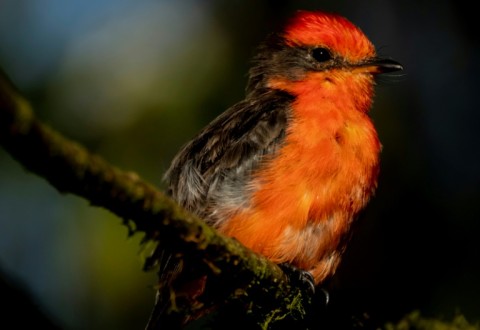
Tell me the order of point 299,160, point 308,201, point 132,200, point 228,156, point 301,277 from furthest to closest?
point 228,156, point 299,160, point 308,201, point 301,277, point 132,200

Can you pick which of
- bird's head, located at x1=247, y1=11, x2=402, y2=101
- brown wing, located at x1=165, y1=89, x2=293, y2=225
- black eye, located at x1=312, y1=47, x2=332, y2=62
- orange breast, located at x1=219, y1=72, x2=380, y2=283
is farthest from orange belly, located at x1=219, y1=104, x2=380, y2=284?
black eye, located at x1=312, y1=47, x2=332, y2=62

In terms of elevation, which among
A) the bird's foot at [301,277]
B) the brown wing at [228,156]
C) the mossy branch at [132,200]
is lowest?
the bird's foot at [301,277]

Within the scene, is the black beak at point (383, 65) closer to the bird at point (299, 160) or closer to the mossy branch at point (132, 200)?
the bird at point (299, 160)

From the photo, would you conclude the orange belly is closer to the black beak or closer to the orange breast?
the orange breast

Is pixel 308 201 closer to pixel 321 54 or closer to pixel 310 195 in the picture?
pixel 310 195

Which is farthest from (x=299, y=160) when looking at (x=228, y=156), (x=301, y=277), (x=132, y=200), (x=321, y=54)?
(x=132, y=200)

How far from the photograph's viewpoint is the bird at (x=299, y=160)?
479 cm

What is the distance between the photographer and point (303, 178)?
4.81 m

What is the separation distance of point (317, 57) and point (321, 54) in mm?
42

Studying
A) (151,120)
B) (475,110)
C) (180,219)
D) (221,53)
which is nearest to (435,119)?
(475,110)

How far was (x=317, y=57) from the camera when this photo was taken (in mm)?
5887

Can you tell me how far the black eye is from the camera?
5.84m

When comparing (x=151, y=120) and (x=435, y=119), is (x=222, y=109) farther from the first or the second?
A: (x=435, y=119)

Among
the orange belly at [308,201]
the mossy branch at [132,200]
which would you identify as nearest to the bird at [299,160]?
the orange belly at [308,201]
